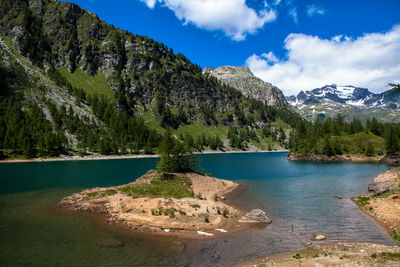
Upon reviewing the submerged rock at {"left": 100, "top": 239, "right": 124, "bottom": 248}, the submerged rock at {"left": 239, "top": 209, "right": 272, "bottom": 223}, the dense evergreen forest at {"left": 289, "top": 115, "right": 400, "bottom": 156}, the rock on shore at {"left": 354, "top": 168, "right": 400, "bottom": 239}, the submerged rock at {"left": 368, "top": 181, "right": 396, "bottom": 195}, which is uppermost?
the dense evergreen forest at {"left": 289, "top": 115, "right": 400, "bottom": 156}

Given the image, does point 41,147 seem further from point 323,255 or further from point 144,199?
point 323,255

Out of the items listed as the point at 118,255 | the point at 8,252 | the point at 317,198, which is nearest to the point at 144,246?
the point at 118,255

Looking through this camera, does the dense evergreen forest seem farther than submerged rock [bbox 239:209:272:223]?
Yes

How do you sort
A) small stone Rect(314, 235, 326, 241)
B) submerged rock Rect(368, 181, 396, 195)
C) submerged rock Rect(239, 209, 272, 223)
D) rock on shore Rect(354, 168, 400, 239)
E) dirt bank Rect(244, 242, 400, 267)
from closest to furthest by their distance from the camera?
dirt bank Rect(244, 242, 400, 267)
small stone Rect(314, 235, 326, 241)
rock on shore Rect(354, 168, 400, 239)
submerged rock Rect(239, 209, 272, 223)
submerged rock Rect(368, 181, 396, 195)

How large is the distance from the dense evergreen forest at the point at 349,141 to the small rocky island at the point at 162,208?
423ft

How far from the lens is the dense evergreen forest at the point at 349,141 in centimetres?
14455

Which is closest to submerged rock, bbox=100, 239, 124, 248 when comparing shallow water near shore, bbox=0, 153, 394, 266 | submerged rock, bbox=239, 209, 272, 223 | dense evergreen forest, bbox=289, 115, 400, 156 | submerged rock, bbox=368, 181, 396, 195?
shallow water near shore, bbox=0, 153, 394, 266

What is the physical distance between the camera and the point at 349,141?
157m

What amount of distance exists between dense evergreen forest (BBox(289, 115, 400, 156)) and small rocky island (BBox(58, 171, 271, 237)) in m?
129

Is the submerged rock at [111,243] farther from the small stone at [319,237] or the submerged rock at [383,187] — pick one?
the submerged rock at [383,187]

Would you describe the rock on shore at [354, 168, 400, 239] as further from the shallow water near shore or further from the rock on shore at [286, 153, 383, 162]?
the rock on shore at [286, 153, 383, 162]

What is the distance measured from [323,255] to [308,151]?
504 ft

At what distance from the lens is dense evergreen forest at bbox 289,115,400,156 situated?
474ft

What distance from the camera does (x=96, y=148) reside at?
176 meters
